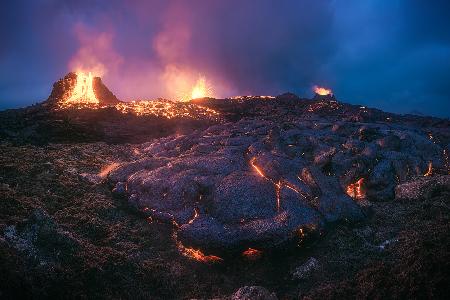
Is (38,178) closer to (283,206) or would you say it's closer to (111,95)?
(283,206)

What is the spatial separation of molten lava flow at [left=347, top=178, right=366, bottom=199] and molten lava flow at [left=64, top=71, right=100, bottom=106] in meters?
33.6

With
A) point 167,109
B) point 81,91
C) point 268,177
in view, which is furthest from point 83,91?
point 268,177

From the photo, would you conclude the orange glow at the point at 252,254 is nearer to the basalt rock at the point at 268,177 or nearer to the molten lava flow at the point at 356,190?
the basalt rock at the point at 268,177

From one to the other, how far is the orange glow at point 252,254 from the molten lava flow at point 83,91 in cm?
3515

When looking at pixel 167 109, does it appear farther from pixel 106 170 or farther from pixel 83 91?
pixel 106 170

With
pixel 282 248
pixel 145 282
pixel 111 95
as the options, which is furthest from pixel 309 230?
pixel 111 95

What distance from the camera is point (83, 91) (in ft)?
154

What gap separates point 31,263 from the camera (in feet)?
38.8

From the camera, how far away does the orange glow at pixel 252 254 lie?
15.0 m

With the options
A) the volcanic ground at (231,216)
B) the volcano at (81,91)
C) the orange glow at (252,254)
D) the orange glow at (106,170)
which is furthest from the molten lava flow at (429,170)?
the volcano at (81,91)

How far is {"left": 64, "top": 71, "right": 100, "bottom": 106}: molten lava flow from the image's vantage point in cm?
4445

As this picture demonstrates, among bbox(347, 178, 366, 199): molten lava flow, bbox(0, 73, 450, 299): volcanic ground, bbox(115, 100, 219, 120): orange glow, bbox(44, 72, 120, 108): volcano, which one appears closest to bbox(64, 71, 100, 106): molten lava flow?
bbox(44, 72, 120, 108): volcano

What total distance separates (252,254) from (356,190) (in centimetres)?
1033

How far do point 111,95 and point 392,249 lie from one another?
43.0 m
